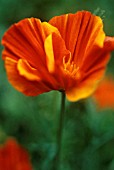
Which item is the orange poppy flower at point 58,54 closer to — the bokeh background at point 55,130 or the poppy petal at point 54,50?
the poppy petal at point 54,50

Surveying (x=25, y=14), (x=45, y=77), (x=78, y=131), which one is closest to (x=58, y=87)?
(x=45, y=77)

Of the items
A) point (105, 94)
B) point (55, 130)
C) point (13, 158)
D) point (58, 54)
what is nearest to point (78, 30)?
point (58, 54)

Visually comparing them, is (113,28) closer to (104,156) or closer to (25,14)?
(25,14)

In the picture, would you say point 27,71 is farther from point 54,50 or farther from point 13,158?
point 13,158

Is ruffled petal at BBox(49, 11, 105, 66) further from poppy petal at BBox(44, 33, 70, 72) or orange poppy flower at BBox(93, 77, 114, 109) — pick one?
orange poppy flower at BBox(93, 77, 114, 109)

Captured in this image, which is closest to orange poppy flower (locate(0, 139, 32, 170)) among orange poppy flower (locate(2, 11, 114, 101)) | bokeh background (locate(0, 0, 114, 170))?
bokeh background (locate(0, 0, 114, 170))

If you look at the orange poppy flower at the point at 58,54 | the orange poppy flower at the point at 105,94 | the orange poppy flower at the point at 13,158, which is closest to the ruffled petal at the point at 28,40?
the orange poppy flower at the point at 58,54
